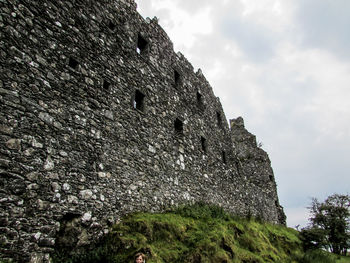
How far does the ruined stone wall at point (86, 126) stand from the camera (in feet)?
16.8

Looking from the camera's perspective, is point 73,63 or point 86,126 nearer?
point 86,126

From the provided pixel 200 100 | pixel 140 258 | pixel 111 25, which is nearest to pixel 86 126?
pixel 140 258

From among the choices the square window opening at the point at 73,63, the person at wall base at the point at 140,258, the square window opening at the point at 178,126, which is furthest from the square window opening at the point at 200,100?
the person at wall base at the point at 140,258

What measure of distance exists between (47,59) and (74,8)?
87.9 inches

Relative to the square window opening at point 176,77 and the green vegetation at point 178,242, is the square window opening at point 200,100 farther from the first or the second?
the green vegetation at point 178,242

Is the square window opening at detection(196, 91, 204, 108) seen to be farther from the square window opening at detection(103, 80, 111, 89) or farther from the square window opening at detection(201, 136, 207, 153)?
the square window opening at detection(103, 80, 111, 89)

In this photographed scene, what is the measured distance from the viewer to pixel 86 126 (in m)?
6.72

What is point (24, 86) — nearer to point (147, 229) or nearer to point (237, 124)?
point (147, 229)

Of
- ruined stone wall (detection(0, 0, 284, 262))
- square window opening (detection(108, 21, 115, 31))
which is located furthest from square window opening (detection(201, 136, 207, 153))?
square window opening (detection(108, 21, 115, 31))

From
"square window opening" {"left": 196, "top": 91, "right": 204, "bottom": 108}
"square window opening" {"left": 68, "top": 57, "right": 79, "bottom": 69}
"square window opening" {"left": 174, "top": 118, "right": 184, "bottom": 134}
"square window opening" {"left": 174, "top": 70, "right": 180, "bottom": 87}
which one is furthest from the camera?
"square window opening" {"left": 196, "top": 91, "right": 204, "bottom": 108}

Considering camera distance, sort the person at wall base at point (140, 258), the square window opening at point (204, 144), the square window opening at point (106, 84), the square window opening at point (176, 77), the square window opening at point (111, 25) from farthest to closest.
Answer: the square window opening at point (204, 144) < the square window opening at point (176, 77) < the square window opening at point (111, 25) < the square window opening at point (106, 84) < the person at wall base at point (140, 258)

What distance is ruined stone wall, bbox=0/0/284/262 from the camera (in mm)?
5133

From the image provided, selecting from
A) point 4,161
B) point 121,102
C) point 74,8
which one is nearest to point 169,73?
point 121,102

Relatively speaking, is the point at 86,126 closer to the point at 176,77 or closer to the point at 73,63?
the point at 73,63
